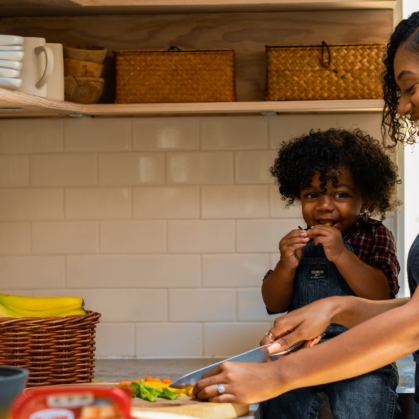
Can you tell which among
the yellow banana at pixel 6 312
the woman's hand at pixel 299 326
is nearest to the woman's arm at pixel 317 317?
the woman's hand at pixel 299 326

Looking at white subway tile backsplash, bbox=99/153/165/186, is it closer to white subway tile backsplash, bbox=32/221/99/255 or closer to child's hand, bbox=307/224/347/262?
white subway tile backsplash, bbox=32/221/99/255

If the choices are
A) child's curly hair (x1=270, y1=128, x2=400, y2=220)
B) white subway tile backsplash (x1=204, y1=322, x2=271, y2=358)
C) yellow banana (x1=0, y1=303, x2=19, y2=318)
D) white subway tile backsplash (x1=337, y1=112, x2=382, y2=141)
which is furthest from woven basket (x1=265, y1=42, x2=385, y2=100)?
yellow banana (x1=0, y1=303, x2=19, y2=318)

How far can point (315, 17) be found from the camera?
240 centimetres

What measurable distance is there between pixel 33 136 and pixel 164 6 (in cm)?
61

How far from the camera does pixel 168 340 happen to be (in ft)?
8.12

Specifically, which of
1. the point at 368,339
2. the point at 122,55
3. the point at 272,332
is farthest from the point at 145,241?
the point at 368,339

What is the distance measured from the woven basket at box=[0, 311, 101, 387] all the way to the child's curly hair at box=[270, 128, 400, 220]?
70 centimetres

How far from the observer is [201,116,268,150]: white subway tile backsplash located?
2443 millimetres

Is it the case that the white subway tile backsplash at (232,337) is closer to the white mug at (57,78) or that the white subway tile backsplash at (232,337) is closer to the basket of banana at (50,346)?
the basket of banana at (50,346)

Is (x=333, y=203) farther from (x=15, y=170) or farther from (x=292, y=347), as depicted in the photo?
(x=15, y=170)

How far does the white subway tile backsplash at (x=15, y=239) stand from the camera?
8.14 ft

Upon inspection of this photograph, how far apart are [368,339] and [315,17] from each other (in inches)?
57.7

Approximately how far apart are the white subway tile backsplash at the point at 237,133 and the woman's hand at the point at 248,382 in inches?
50.8

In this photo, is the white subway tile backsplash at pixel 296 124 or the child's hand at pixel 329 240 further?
the white subway tile backsplash at pixel 296 124
